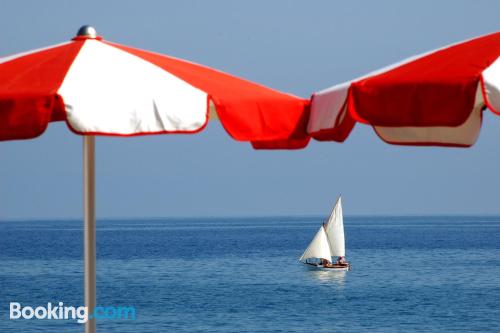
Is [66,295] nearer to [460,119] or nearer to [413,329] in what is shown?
[413,329]

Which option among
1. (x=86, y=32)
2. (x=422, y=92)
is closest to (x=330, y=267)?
(x=86, y=32)

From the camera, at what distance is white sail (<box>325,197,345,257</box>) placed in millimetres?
53438

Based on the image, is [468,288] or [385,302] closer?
[385,302]

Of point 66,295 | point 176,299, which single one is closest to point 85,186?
point 176,299

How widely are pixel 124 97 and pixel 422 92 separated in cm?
142

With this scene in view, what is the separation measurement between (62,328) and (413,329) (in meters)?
15.3

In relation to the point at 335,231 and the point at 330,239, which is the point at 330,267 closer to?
the point at 330,239

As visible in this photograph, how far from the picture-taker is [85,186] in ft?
18.3

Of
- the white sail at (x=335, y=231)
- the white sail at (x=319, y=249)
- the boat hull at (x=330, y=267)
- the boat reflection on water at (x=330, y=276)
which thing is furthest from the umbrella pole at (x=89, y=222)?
the boat hull at (x=330, y=267)

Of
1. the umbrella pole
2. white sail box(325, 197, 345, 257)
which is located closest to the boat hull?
white sail box(325, 197, 345, 257)

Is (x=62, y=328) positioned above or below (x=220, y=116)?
below

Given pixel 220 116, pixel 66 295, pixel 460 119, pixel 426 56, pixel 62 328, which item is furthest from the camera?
pixel 66 295

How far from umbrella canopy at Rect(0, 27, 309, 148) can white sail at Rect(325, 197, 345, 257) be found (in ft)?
156

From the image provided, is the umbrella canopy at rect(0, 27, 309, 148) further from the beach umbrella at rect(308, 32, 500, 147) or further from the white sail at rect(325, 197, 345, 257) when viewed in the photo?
the white sail at rect(325, 197, 345, 257)
